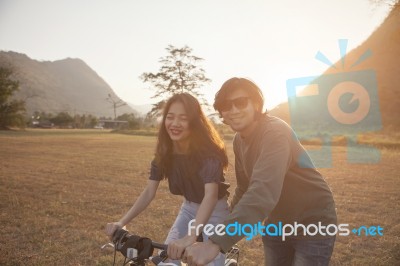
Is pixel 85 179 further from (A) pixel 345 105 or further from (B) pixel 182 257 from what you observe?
(A) pixel 345 105

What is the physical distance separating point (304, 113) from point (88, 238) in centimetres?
5422

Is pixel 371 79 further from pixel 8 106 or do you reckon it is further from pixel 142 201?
pixel 8 106

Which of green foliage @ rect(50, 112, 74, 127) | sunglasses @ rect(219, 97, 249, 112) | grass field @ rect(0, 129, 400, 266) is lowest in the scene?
grass field @ rect(0, 129, 400, 266)

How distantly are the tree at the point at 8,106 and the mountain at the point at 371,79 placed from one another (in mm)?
46161

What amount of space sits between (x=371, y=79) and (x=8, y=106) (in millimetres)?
67572

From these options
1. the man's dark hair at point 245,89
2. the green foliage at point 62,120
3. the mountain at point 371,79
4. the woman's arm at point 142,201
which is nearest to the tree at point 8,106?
the green foliage at point 62,120

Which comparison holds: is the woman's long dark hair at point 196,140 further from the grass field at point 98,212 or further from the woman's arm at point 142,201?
the grass field at point 98,212

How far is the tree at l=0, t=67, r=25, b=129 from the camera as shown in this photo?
5662 cm

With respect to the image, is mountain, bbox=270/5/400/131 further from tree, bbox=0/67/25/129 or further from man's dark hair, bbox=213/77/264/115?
man's dark hair, bbox=213/77/264/115

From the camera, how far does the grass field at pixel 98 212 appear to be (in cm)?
A: 528

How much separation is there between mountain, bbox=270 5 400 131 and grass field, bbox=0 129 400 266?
3878 cm

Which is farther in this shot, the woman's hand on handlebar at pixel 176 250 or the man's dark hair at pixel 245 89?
the man's dark hair at pixel 245 89
